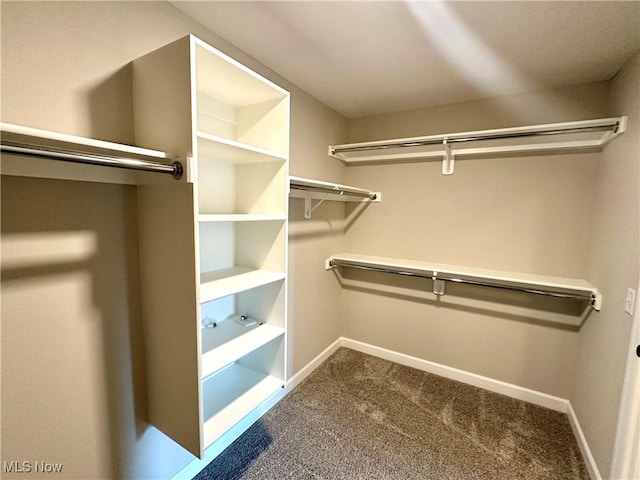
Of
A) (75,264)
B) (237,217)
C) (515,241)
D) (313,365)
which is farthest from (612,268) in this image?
(75,264)

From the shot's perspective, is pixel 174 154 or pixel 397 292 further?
pixel 397 292

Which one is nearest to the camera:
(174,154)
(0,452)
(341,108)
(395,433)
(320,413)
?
(0,452)

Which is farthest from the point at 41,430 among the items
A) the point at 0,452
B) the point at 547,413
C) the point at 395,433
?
the point at 547,413

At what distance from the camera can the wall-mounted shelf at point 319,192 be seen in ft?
5.82

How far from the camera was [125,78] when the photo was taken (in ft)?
3.88

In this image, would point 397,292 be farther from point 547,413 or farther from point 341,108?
point 341,108

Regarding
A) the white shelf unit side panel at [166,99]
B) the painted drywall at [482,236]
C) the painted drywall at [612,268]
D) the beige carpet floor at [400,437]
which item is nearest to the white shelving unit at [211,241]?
the white shelf unit side panel at [166,99]

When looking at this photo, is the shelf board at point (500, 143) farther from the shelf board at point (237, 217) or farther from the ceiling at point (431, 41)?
the shelf board at point (237, 217)

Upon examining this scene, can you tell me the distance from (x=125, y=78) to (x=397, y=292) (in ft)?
8.25

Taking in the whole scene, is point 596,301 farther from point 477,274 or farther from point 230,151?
point 230,151

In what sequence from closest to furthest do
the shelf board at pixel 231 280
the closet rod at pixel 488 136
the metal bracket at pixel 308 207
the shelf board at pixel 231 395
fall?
the shelf board at pixel 231 280 → the shelf board at pixel 231 395 → the closet rod at pixel 488 136 → the metal bracket at pixel 308 207

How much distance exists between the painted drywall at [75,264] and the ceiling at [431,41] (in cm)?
40

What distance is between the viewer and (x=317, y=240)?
8.33ft

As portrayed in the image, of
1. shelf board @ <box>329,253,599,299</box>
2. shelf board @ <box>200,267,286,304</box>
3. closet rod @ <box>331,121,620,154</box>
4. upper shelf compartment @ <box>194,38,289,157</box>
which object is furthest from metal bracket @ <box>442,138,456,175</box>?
shelf board @ <box>200,267,286,304</box>
